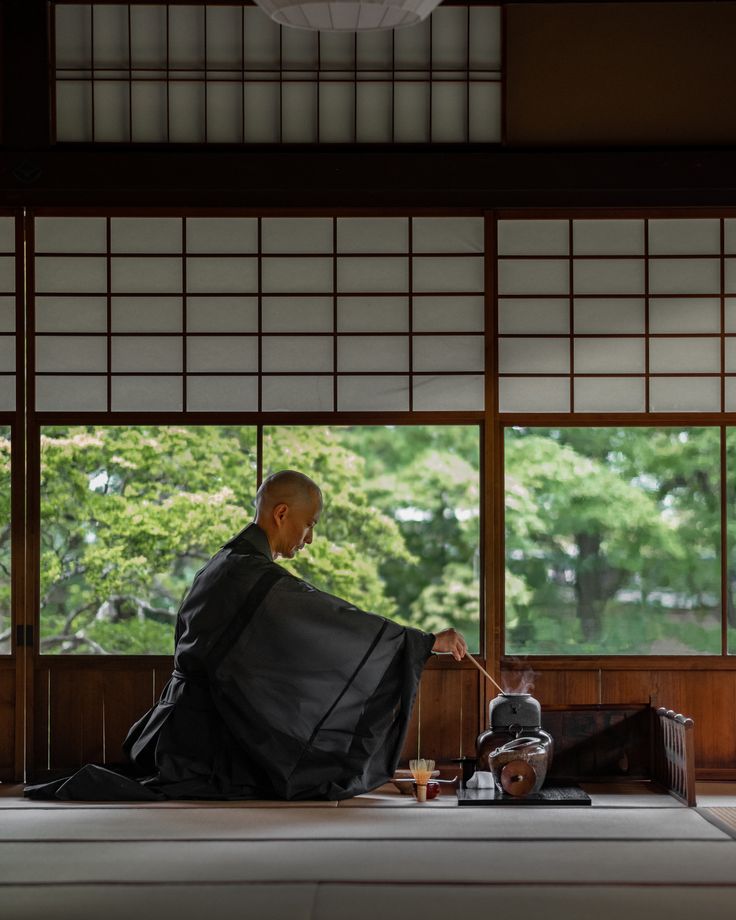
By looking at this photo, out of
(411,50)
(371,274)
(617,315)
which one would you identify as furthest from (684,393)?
(411,50)

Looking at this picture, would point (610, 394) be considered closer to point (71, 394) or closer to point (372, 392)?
point (372, 392)

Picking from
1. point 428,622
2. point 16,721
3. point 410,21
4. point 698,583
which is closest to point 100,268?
point 16,721

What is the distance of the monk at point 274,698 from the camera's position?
4.37 meters

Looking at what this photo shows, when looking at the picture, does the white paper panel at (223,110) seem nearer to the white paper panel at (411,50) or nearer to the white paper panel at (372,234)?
the white paper panel at (372,234)

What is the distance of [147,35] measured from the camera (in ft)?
18.0

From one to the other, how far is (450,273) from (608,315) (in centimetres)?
79

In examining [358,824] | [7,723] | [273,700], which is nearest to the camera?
[358,824]

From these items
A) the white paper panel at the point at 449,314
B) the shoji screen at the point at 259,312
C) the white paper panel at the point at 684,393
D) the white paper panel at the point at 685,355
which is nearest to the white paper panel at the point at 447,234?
the shoji screen at the point at 259,312

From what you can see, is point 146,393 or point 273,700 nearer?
point 273,700

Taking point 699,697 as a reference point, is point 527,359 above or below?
above

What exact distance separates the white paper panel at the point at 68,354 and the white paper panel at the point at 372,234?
1.28 m

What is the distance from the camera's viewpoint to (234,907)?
114 inches

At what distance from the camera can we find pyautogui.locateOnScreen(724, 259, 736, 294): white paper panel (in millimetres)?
5508

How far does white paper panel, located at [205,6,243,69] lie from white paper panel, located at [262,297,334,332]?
1.15 metres
